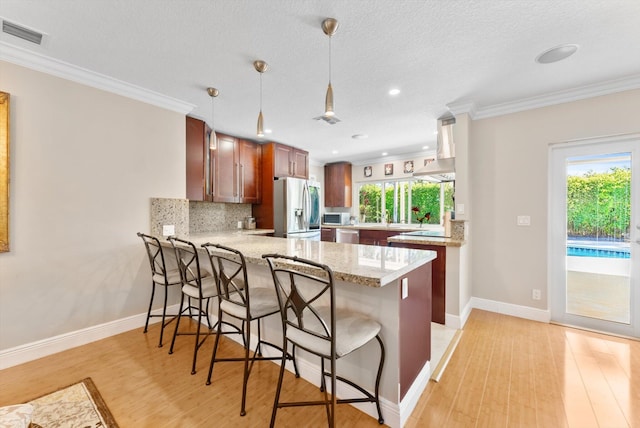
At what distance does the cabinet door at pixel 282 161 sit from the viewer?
4652 millimetres

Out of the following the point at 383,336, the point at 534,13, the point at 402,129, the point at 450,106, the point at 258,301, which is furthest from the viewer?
the point at 402,129

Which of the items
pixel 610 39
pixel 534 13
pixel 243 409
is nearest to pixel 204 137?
pixel 243 409

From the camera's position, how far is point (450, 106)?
3.18 meters

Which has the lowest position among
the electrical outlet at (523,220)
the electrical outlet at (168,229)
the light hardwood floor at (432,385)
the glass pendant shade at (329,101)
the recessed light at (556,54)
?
the light hardwood floor at (432,385)

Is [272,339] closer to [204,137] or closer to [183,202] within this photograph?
[183,202]

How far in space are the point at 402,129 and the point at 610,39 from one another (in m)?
2.30

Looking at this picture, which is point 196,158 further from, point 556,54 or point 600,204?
point 600,204

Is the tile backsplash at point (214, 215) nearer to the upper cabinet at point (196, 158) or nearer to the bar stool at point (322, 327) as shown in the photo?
the upper cabinet at point (196, 158)

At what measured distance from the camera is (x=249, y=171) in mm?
4516

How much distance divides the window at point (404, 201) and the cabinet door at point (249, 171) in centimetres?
297

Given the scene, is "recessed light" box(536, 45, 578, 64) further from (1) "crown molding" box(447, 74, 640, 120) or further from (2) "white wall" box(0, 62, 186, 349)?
(2) "white wall" box(0, 62, 186, 349)

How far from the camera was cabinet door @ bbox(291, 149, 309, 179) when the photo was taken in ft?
16.5

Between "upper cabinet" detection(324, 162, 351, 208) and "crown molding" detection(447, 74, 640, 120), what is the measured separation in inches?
135

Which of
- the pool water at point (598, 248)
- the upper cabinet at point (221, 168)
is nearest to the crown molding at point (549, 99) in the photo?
the pool water at point (598, 248)
